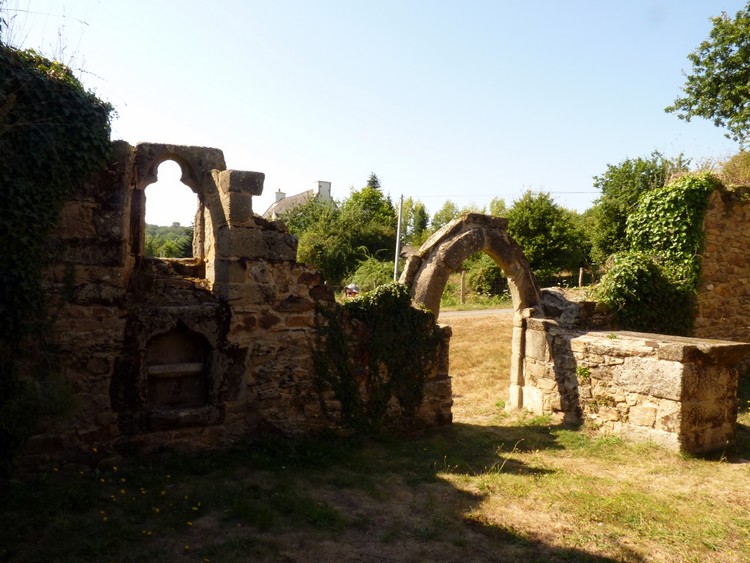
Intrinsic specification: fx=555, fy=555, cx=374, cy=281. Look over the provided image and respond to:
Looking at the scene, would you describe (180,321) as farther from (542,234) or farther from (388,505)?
(542,234)

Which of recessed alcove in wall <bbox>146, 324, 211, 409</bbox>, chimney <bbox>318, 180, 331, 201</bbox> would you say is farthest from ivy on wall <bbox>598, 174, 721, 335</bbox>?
chimney <bbox>318, 180, 331, 201</bbox>

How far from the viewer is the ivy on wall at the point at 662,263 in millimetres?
9656

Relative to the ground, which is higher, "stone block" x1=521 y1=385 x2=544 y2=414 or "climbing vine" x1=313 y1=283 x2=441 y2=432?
"climbing vine" x1=313 y1=283 x2=441 y2=432

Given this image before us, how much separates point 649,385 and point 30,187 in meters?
6.95

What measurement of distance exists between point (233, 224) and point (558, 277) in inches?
835

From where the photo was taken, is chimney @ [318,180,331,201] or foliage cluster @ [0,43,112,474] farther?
chimney @ [318,180,331,201]

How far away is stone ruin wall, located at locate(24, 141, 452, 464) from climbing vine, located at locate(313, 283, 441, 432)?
0.19 metres

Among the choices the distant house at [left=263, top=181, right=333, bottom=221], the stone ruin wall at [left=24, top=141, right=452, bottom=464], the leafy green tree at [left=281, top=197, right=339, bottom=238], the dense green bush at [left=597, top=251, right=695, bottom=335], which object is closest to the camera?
the stone ruin wall at [left=24, top=141, right=452, bottom=464]

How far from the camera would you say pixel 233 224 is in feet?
18.6

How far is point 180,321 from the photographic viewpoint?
5434mm

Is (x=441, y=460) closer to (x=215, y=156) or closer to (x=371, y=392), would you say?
(x=371, y=392)

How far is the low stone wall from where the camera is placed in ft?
21.6

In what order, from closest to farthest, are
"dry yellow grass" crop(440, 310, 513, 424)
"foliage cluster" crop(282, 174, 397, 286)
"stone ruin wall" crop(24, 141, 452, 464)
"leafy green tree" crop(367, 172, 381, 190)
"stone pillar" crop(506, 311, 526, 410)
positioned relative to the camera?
"stone ruin wall" crop(24, 141, 452, 464)
"stone pillar" crop(506, 311, 526, 410)
"dry yellow grass" crop(440, 310, 513, 424)
"foliage cluster" crop(282, 174, 397, 286)
"leafy green tree" crop(367, 172, 381, 190)

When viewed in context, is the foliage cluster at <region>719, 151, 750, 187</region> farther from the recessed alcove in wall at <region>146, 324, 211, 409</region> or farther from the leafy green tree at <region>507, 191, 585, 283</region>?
the recessed alcove in wall at <region>146, 324, 211, 409</region>
